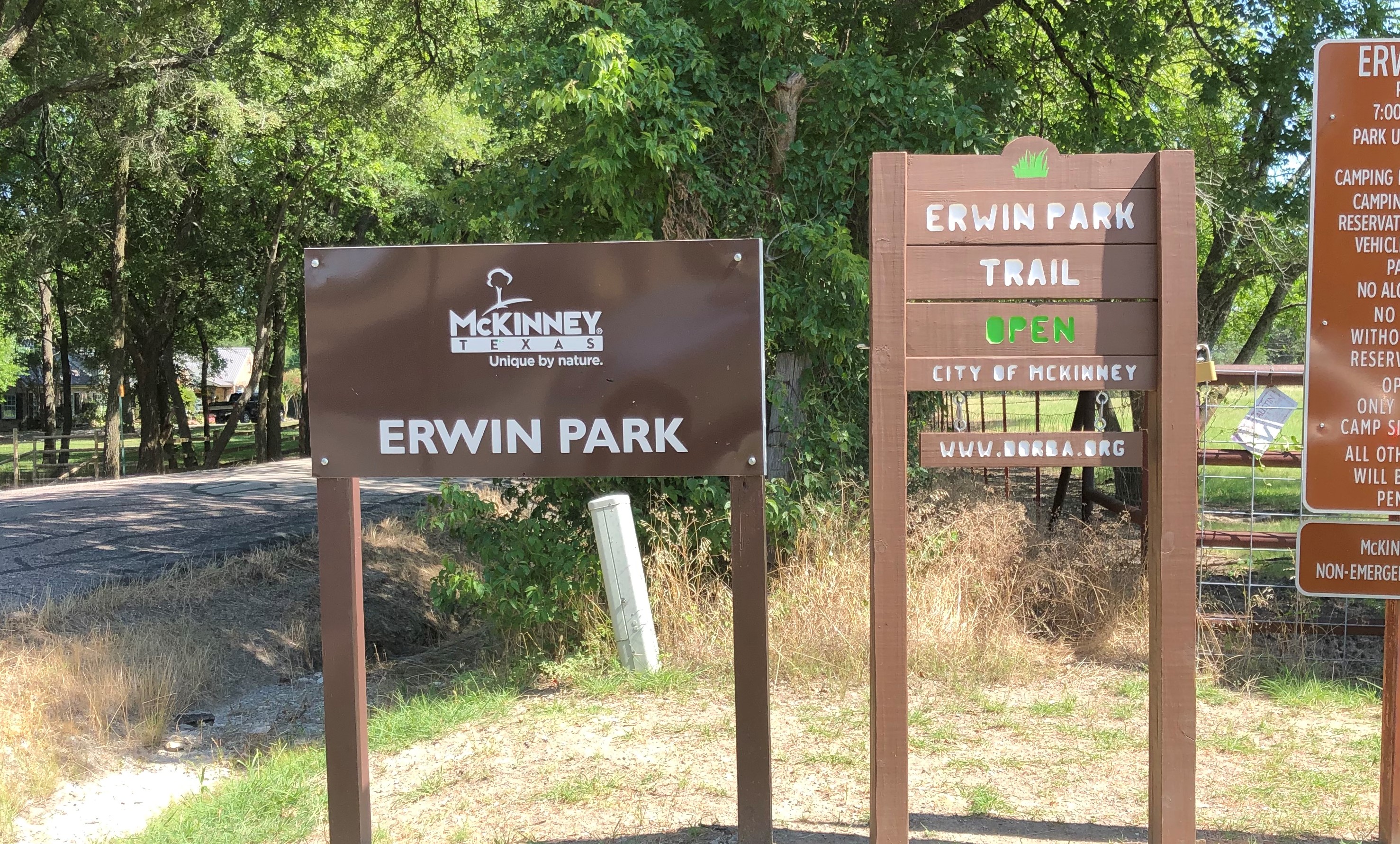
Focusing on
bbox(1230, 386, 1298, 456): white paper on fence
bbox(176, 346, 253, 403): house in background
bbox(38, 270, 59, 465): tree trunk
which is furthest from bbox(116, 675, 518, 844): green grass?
bbox(176, 346, 253, 403): house in background

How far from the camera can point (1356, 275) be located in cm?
354

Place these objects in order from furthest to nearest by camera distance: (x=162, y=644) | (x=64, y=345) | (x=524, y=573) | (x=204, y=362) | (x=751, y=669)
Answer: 1. (x=204, y=362)
2. (x=64, y=345)
3. (x=162, y=644)
4. (x=524, y=573)
5. (x=751, y=669)

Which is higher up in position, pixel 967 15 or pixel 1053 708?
pixel 967 15

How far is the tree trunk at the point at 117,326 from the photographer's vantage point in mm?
21594

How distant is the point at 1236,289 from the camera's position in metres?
14.0

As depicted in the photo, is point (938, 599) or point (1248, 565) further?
point (1248, 565)

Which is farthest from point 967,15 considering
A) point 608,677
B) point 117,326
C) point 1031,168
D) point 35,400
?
point 35,400

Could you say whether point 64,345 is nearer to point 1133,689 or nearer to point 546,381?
point 546,381

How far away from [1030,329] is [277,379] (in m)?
28.0

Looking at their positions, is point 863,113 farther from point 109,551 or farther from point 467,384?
point 109,551

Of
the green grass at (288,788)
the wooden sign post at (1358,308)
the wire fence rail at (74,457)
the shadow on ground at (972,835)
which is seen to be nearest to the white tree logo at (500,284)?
the shadow on ground at (972,835)

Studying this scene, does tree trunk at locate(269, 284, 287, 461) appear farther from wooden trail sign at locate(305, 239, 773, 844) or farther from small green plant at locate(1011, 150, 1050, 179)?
small green plant at locate(1011, 150, 1050, 179)

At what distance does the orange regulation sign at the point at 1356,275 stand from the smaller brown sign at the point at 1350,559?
0.10m

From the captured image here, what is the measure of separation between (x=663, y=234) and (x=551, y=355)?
3657mm
